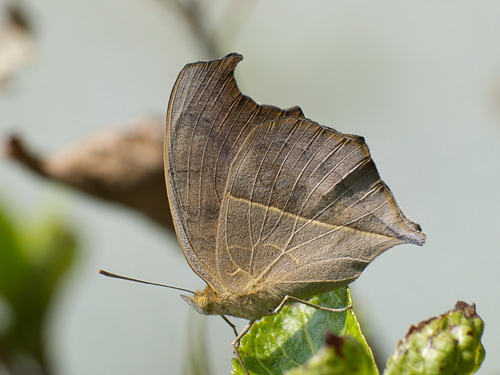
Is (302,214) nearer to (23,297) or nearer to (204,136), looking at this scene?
(204,136)

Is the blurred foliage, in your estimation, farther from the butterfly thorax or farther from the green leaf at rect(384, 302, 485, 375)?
the green leaf at rect(384, 302, 485, 375)

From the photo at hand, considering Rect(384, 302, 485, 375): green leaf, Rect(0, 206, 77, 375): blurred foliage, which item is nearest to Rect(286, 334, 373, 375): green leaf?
Rect(384, 302, 485, 375): green leaf

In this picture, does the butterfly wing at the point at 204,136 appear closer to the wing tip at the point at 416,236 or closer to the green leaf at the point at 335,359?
the wing tip at the point at 416,236

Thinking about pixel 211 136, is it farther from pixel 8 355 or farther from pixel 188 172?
pixel 8 355

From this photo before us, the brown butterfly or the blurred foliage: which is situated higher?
the brown butterfly

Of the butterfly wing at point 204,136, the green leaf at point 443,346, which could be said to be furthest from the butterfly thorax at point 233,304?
the green leaf at point 443,346

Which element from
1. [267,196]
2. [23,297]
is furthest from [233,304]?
[23,297]
